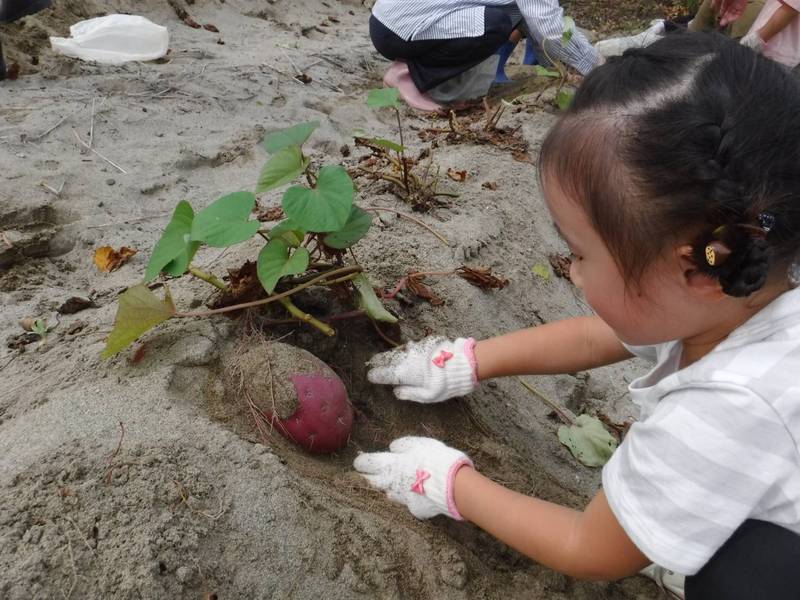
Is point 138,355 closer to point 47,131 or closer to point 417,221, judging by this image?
point 417,221

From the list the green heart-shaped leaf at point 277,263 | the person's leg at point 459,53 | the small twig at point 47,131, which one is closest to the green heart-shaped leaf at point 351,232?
the green heart-shaped leaf at point 277,263

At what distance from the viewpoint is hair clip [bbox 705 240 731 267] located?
848 mm

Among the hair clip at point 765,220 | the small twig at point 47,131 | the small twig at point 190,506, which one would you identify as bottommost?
the small twig at point 47,131

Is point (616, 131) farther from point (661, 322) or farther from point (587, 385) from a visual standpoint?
point (587, 385)

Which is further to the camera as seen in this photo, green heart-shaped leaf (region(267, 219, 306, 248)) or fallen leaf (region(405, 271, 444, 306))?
fallen leaf (region(405, 271, 444, 306))

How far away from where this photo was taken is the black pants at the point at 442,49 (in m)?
4.19

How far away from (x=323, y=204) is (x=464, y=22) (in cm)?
323

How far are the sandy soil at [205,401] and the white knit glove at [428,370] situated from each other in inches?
3.3

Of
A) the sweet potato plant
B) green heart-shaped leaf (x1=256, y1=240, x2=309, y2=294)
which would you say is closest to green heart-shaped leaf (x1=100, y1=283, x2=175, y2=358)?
the sweet potato plant

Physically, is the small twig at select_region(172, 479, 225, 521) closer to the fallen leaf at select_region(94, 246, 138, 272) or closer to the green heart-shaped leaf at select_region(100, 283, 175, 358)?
the green heart-shaped leaf at select_region(100, 283, 175, 358)

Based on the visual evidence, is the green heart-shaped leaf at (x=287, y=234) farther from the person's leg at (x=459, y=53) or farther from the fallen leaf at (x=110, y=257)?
the person's leg at (x=459, y=53)

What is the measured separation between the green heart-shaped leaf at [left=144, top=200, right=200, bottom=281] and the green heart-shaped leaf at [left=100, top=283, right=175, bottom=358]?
0.05m

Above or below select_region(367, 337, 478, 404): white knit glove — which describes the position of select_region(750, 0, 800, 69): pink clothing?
above

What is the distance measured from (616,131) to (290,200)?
0.77 meters
